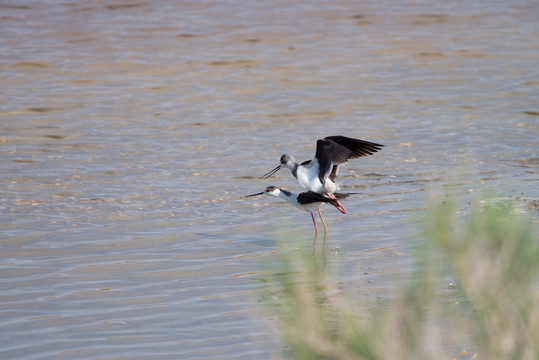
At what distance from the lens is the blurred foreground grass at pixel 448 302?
9.41 feet

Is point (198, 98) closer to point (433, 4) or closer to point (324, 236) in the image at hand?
point (324, 236)

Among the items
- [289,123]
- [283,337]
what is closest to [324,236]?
[283,337]

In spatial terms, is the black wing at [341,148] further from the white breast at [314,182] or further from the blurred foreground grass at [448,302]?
the blurred foreground grass at [448,302]

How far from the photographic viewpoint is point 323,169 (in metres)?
8.27

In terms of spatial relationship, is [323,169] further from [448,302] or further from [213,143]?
[448,302]

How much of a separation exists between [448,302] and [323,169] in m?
5.15

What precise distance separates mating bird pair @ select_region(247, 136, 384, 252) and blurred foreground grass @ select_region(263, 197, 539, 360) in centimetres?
485

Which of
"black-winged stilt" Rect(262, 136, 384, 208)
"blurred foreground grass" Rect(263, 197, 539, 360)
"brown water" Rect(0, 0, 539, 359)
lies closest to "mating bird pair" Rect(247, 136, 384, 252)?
"black-winged stilt" Rect(262, 136, 384, 208)

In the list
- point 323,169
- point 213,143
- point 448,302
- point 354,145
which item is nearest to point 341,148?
point 354,145

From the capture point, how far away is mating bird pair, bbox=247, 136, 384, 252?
26.2 feet

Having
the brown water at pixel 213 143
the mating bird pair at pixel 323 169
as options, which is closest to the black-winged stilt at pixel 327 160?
the mating bird pair at pixel 323 169

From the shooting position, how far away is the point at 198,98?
15.5 metres

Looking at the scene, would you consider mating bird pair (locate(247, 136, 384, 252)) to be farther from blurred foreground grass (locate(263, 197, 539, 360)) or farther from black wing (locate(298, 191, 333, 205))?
blurred foreground grass (locate(263, 197, 539, 360))

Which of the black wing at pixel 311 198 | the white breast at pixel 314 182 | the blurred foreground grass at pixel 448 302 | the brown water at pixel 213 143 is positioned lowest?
the brown water at pixel 213 143
